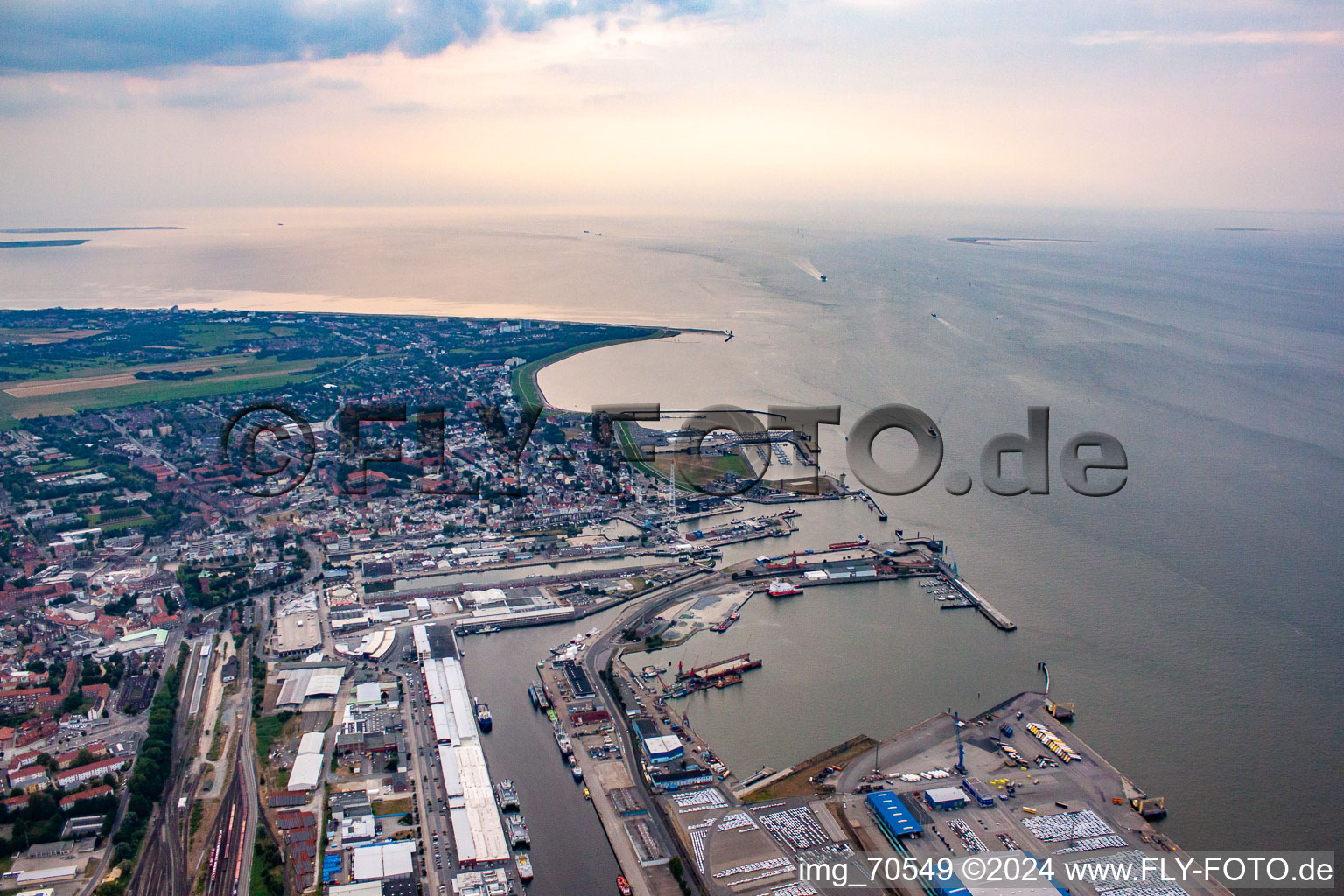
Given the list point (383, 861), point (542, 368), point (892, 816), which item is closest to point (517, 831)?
point (383, 861)

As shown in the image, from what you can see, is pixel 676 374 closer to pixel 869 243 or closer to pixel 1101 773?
pixel 1101 773

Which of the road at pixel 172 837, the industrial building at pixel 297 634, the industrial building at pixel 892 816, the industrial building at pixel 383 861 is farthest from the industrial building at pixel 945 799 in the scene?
the industrial building at pixel 297 634

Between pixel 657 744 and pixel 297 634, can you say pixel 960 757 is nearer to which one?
pixel 657 744

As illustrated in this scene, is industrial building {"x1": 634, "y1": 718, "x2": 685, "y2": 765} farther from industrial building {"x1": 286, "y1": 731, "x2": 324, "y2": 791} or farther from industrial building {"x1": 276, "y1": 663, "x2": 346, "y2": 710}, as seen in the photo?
industrial building {"x1": 276, "y1": 663, "x2": 346, "y2": 710}

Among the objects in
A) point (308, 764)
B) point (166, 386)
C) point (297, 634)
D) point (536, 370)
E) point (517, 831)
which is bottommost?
point (517, 831)

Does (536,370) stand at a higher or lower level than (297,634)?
higher

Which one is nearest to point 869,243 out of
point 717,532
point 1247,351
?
point 1247,351

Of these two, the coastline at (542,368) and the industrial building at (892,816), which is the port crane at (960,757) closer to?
the industrial building at (892,816)
